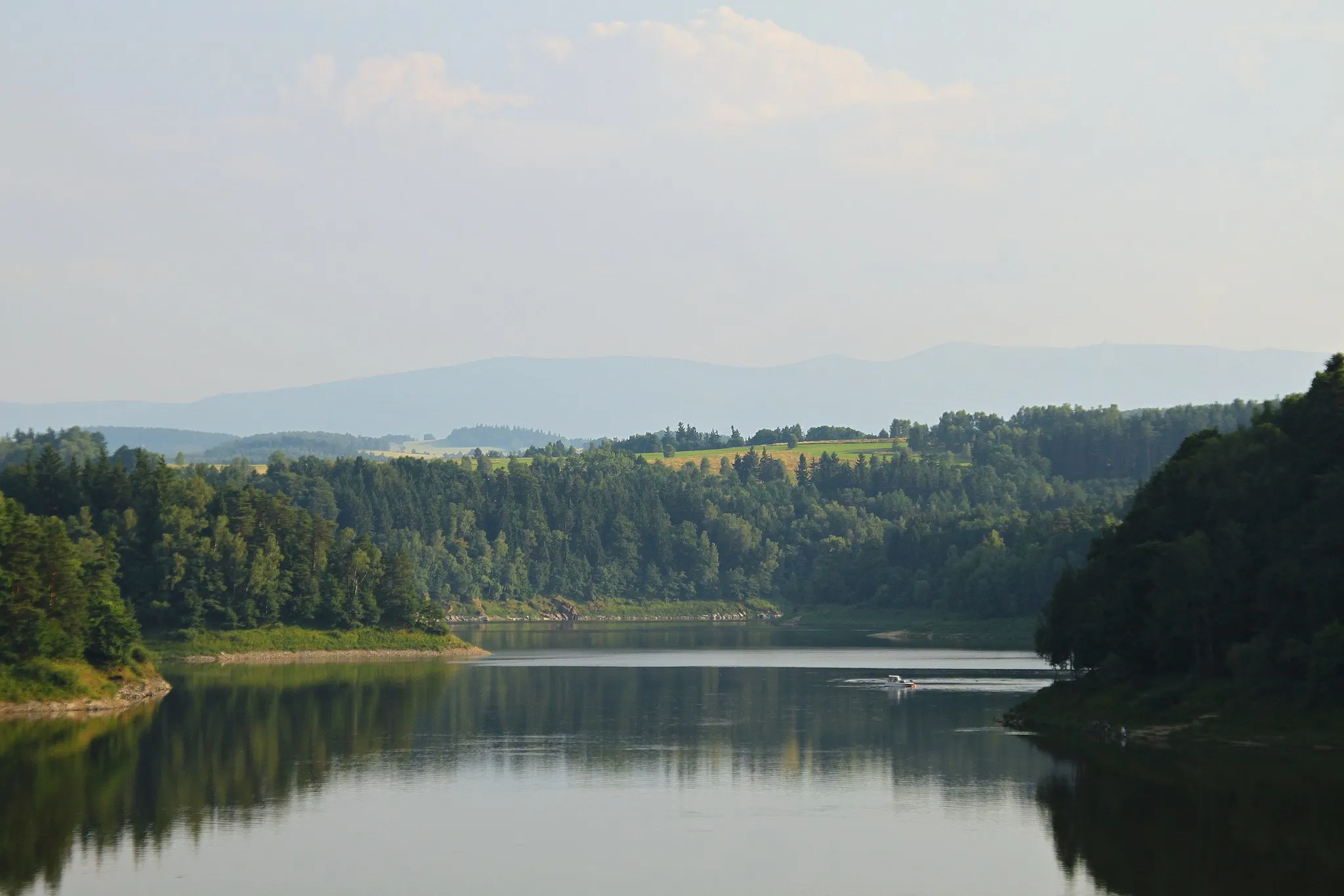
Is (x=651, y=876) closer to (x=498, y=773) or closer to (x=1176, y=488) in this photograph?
(x=498, y=773)

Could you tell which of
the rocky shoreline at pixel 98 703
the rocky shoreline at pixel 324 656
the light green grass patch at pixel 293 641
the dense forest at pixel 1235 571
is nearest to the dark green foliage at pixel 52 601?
the rocky shoreline at pixel 98 703

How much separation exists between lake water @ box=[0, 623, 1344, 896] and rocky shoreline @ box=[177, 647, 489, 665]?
42181mm

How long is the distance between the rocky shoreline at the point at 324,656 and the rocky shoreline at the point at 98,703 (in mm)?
33615

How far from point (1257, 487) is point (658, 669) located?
249 ft

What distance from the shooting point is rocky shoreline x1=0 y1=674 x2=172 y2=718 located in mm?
94875

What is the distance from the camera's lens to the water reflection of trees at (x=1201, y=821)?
5203cm

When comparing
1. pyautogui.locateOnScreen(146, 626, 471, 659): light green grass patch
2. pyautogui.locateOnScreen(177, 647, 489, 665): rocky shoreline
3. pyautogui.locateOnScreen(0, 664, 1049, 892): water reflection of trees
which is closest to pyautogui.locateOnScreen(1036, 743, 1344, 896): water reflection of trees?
pyautogui.locateOnScreen(0, 664, 1049, 892): water reflection of trees

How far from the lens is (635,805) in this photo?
6919cm

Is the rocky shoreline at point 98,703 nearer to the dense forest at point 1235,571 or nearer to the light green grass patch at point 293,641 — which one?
the light green grass patch at point 293,641

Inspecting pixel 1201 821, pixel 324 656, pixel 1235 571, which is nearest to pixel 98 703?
pixel 324 656

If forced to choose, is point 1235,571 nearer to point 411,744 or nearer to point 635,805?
point 635,805

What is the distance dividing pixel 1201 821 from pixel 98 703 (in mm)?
69208

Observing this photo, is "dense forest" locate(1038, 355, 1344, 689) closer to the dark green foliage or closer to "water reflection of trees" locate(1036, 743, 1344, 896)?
"water reflection of trees" locate(1036, 743, 1344, 896)

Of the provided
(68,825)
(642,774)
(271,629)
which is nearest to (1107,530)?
(642,774)
